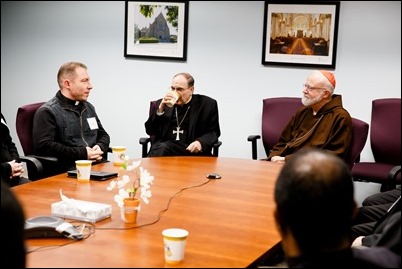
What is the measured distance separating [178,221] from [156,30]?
3.73m

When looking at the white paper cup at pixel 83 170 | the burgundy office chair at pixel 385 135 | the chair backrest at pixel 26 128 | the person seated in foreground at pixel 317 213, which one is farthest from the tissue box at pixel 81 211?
the burgundy office chair at pixel 385 135

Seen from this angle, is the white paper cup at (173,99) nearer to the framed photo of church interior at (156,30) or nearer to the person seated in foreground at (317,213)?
the framed photo of church interior at (156,30)

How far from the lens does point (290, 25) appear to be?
543cm

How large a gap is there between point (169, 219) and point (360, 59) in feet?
10.8

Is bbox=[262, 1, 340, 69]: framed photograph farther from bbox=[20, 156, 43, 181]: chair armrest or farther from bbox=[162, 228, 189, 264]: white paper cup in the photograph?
bbox=[162, 228, 189, 264]: white paper cup

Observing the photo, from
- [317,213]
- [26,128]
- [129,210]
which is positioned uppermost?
[317,213]

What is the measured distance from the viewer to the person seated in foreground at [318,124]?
455cm

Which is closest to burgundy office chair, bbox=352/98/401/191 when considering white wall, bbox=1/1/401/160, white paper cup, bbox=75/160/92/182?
white wall, bbox=1/1/401/160

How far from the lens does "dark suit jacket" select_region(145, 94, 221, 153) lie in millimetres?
4984

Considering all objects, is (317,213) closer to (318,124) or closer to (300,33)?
(318,124)

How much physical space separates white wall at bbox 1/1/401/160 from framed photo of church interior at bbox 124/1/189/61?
77 millimetres

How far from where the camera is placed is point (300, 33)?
5422 millimetres

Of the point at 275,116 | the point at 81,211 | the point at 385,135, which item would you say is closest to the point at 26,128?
the point at 81,211

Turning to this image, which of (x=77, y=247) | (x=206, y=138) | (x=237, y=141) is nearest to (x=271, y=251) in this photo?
(x=77, y=247)
